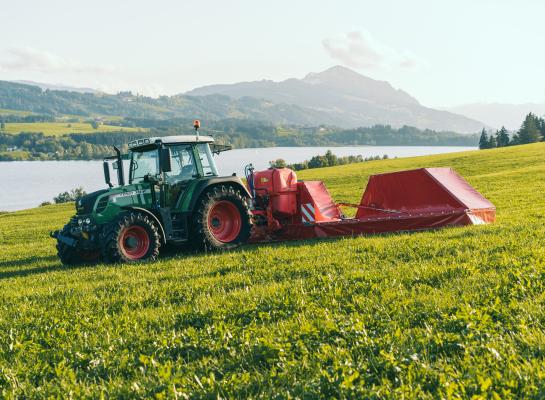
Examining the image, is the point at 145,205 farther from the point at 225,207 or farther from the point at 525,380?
the point at 525,380

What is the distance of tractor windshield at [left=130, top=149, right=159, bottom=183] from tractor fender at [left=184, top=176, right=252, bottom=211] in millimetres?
1122

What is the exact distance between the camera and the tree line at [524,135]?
267 ft

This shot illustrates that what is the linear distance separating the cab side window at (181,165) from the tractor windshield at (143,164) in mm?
376

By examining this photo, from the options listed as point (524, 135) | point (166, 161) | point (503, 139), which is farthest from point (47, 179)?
point (166, 161)

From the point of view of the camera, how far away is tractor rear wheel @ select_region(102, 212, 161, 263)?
11320mm

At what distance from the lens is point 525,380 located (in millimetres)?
4047

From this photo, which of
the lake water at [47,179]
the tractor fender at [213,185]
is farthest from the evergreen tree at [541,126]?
the tractor fender at [213,185]

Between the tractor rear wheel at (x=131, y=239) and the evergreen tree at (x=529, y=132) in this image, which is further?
the evergreen tree at (x=529, y=132)

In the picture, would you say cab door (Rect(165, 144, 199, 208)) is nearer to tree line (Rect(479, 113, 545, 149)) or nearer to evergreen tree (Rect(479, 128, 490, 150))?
tree line (Rect(479, 113, 545, 149))

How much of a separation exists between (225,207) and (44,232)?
54.8ft

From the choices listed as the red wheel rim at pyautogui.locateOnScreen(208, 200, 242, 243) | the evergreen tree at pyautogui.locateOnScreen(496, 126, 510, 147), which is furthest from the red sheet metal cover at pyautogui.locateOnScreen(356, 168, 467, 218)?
the evergreen tree at pyautogui.locateOnScreen(496, 126, 510, 147)

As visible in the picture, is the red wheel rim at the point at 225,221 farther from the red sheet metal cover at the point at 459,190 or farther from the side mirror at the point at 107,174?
the red sheet metal cover at the point at 459,190

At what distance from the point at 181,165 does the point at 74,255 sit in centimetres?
332

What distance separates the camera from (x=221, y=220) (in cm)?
1306
